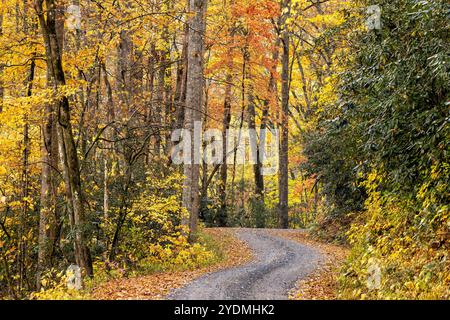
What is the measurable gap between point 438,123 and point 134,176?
9.87m

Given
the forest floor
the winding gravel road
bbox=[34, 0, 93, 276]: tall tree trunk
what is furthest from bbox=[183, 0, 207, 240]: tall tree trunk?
bbox=[34, 0, 93, 276]: tall tree trunk

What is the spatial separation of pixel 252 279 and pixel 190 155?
578cm

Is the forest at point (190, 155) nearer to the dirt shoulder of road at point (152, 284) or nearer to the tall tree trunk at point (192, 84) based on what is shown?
the tall tree trunk at point (192, 84)

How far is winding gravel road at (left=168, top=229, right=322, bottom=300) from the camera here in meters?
9.81

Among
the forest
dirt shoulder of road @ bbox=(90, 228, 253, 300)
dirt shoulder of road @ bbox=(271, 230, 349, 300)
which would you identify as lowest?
dirt shoulder of road @ bbox=(90, 228, 253, 300)

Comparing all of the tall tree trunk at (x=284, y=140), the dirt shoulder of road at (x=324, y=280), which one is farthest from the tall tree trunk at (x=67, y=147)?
the tall tree trunk at (x=284, y=140)

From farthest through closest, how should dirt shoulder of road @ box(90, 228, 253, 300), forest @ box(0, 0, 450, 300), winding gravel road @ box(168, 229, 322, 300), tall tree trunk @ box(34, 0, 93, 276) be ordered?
tall tree trunk @ box(34, 0, 93, 276)
dirt shoulder of road @ box(90, 228, 253, 300)
winding gravel road @ box(168, 229, 322, 300)
forest @ box(0, 0, 450, 300)

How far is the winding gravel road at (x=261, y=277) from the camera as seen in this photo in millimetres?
9812

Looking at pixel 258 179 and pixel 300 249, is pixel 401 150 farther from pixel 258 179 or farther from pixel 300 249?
pixel 258 179

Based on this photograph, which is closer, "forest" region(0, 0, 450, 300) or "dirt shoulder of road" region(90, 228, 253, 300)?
"forest" region(0, 0, 450, 300)

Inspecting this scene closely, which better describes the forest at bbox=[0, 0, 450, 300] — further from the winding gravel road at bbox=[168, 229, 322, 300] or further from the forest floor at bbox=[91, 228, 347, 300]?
the winding gravel road at bbox=[168, 229, 322, 300]

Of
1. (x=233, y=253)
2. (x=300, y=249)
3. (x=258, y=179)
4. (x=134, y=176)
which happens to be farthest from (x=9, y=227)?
(x=258, y=179)

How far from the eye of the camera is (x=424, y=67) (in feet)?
30.5

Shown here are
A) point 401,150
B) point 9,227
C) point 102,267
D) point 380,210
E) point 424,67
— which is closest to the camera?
point 424,67
